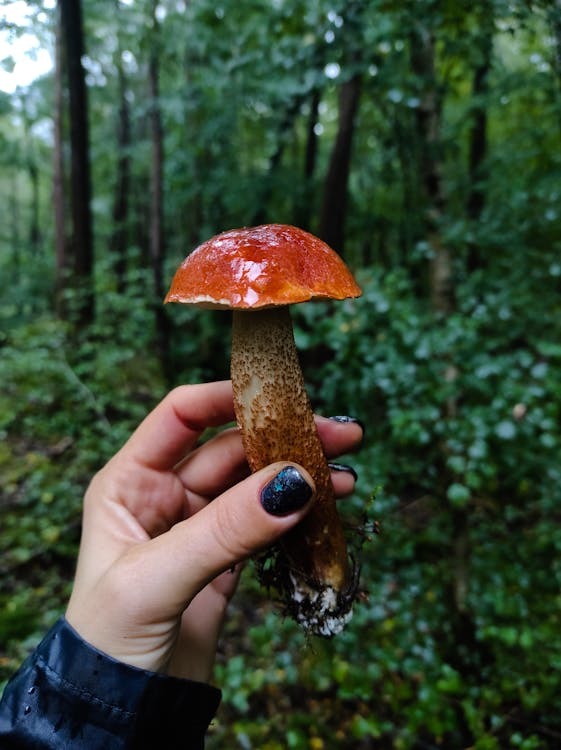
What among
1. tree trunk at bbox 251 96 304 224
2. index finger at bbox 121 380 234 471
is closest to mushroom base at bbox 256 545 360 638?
index finger at bbox 121 380 234 471

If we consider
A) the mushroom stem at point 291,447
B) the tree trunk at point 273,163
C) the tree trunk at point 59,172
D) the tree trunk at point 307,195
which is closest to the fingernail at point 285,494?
the mushroom stem at point 291,447

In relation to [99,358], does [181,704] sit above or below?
below

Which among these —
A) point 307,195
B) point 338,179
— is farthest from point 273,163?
point 338,179

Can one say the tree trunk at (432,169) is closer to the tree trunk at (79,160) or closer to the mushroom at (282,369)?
the mushroom at (282,369)

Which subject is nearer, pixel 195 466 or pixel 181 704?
pixel 181 704

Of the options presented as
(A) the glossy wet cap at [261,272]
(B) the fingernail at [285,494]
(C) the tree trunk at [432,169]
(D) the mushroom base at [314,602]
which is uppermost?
(C) the tree trunk at [432,169]

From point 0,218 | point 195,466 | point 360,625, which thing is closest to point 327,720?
point 360,625

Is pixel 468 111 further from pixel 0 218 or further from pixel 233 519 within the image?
pixel 0 218
